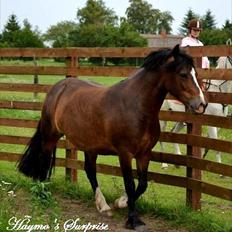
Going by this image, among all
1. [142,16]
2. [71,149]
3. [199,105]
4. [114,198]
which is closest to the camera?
[199,105]

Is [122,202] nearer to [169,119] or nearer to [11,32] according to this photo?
[169,119]

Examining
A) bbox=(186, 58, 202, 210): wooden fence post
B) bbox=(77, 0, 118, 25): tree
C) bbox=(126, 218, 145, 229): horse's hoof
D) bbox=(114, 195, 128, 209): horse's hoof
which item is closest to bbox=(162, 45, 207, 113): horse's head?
bbox=(186, 58, 202, 210): wooden fence post

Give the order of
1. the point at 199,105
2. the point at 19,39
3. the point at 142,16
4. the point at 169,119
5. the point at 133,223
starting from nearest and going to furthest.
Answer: the point at 199,105
the point at 133,223
the point at 169,119
the point at 19,39
the point at 142,16

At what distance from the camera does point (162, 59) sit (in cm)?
539

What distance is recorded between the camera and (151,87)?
5.47m

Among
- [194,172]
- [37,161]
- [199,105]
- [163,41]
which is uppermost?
[163,41]

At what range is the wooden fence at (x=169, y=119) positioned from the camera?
5.53 meters

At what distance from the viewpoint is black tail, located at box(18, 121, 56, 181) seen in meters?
7.05

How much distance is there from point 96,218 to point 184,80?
1976 millimetres

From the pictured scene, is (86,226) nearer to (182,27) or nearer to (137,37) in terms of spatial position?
(137,37)

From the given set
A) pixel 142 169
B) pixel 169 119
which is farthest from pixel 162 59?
pixel 142 169

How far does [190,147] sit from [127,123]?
1.01m

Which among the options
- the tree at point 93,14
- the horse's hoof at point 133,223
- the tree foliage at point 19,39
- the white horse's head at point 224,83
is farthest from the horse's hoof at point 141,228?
the tree at point 93,14

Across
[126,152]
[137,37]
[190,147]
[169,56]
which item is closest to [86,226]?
[126,152]
